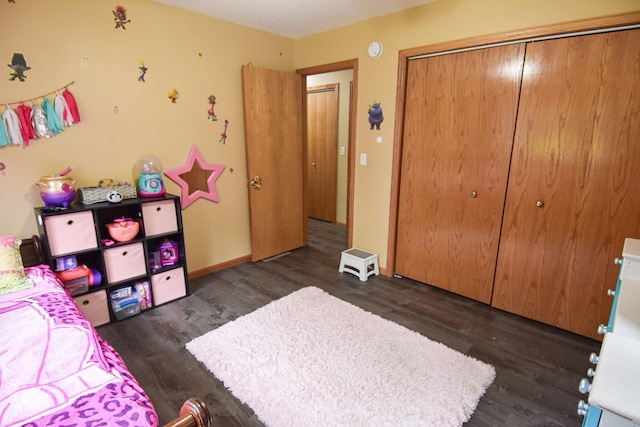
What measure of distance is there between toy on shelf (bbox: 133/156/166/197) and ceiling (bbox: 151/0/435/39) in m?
1.25

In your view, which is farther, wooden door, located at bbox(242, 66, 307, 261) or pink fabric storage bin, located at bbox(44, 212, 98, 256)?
wooden door, located at bbox(242, 66, 307, 261)

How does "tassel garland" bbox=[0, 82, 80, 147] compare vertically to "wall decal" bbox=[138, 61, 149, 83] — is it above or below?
below

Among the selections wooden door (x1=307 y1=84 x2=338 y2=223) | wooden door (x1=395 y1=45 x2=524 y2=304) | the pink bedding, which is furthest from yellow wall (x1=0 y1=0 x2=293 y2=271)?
wooden door (x1=395 y1=45 x2=524 y2=304)

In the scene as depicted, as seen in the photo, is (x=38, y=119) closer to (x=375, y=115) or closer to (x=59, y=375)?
(x=59, y=375)

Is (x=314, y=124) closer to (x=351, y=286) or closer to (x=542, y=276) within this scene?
(x=351, y=286)

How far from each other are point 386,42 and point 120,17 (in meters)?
2.10

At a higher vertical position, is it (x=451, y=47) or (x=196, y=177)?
(x=451, y=47)

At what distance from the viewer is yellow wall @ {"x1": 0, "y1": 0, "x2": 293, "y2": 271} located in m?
2.12

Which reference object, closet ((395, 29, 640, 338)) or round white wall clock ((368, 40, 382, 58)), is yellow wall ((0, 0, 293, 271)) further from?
closet ((395, 29, 640, 338))

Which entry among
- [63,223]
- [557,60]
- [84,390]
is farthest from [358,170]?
[84,390]

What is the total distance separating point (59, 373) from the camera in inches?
46.4

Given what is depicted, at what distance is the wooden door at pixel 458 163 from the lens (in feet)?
7.77

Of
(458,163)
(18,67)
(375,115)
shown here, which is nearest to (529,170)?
(458,163)

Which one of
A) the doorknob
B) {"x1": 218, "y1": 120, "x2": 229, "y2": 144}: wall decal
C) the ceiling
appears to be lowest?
the doorknob
